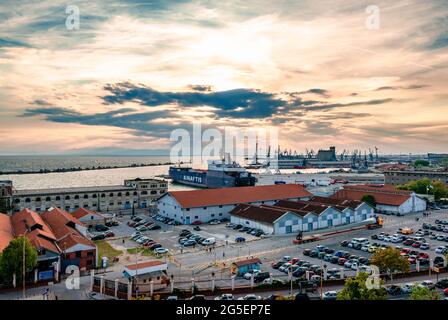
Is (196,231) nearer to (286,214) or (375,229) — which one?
(286,214)

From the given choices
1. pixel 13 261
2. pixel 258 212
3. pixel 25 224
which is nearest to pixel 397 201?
pixel 258 212

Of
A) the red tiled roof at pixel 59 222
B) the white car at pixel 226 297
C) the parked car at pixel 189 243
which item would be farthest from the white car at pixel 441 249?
the red tiled roof at pixel 59 222

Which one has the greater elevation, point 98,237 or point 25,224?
point 25,224

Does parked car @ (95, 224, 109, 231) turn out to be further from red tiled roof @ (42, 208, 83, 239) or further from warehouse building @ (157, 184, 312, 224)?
warehouse building @ (157, 184, 312, 224)

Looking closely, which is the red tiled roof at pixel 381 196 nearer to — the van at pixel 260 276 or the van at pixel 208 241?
the van at pixel 208 241

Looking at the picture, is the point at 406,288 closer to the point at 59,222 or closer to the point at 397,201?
the point at 59,222
